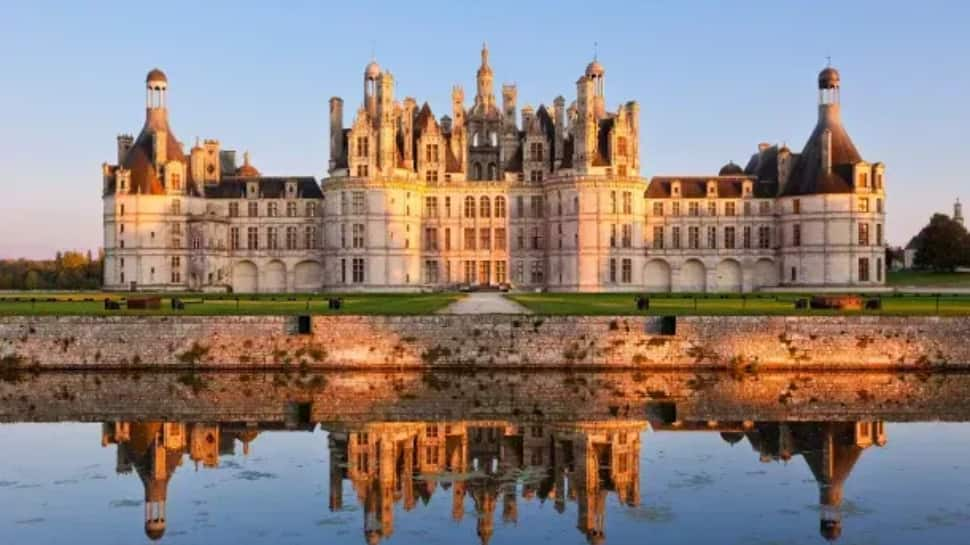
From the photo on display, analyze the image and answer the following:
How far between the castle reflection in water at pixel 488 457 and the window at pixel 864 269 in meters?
53.7

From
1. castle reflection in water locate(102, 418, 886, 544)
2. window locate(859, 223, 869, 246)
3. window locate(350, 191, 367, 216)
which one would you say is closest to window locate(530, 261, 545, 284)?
window locate(350, 191, 367, 216)

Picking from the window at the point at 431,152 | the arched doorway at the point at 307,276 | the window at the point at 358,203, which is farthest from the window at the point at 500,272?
the arched doorway at the point at 307,276

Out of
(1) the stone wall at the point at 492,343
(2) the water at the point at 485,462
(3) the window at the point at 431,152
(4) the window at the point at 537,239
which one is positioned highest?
(3) the window at the point at 431,152

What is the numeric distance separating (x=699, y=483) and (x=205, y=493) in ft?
30.9

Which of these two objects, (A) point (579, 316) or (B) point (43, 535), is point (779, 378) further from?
(B) point (43, 535)

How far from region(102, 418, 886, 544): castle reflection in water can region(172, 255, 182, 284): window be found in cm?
5310

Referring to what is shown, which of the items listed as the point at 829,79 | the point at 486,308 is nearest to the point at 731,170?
the point at 829,79

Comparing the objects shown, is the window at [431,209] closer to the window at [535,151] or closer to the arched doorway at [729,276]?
the window at [535,151]

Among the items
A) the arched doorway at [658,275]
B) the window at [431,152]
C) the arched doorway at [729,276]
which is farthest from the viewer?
the arched doorway at [729,276]

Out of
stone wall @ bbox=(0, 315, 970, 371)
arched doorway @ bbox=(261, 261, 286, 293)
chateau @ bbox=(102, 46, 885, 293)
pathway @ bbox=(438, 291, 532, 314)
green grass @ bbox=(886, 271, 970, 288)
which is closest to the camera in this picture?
stone wall @ bbox=(0, 315, 970, 371)

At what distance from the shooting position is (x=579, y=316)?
39594 mm

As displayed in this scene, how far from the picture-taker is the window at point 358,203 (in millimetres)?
77188

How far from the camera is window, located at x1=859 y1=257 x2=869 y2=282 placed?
77.8 m

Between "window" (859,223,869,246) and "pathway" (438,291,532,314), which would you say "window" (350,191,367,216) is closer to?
"pathway" (438,291,532,314)
